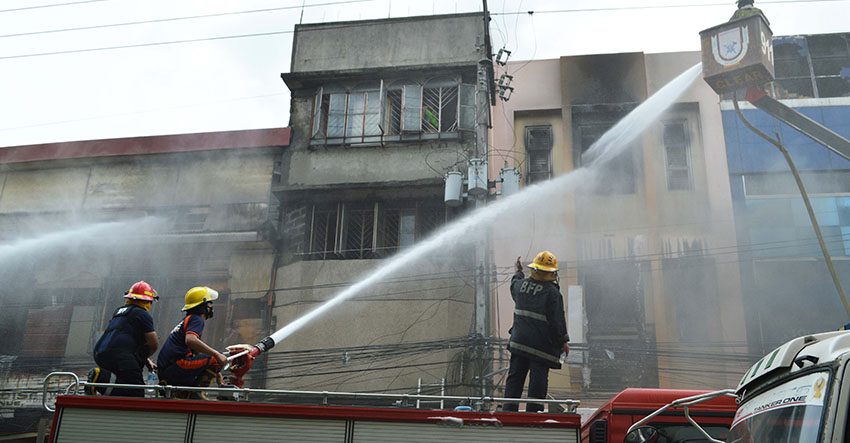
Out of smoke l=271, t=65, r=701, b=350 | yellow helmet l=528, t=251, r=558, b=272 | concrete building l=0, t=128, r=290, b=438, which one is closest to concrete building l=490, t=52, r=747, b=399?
smoke l=271, t=65, r=701, b=350

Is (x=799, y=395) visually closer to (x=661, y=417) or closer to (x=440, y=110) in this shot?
(x=661, y=417)

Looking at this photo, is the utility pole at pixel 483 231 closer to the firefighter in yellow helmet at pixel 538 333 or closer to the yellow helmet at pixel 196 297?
the firefighter in yellow helmet at pixel 538 333

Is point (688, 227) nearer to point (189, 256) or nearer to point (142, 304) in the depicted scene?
point (189, 256)

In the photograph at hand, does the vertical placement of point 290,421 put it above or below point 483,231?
below

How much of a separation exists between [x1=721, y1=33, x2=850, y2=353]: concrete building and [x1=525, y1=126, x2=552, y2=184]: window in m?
4.54

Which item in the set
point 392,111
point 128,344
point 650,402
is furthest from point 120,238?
point 650,402

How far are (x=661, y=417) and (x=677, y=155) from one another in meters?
14.4

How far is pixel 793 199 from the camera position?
18.1 meters

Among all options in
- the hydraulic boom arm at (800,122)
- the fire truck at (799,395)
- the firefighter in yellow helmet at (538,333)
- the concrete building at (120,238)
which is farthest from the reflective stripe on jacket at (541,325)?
the hydraulic boom arm at (800,122)

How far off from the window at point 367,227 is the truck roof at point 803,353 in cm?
1331

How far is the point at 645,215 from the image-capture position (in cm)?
1808

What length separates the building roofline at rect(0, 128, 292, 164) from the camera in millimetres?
18781

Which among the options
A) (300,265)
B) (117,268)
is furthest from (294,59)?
(117,268)

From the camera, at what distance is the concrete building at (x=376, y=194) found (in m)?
16.4
